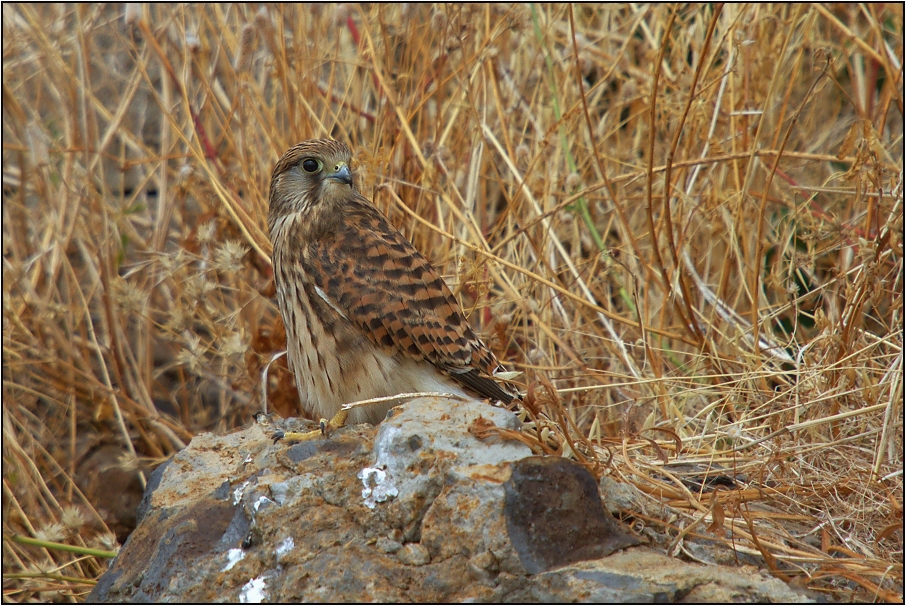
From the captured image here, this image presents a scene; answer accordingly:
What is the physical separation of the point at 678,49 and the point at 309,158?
1.92 meters

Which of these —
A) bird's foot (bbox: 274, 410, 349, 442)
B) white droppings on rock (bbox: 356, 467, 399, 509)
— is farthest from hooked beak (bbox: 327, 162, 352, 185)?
white droppings on rock (bbox: 356, 467, 399, 509)

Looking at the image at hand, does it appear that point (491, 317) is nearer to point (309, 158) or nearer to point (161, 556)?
point (309, 158)

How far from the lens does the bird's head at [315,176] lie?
326 cm

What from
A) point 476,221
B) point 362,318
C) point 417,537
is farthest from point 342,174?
point 417,537

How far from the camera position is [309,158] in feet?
10.8

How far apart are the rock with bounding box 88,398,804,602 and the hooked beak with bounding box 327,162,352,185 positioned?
1.17 m

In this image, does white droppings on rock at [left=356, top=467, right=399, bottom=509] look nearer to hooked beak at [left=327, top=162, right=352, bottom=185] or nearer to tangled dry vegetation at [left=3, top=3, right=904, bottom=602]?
tangled dry vegetation at [left=3, top=3, right=904, bottom=602]

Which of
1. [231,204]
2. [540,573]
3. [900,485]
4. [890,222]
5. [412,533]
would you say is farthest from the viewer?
[231,204]

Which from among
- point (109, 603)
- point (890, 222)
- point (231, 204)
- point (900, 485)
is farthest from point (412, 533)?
point (231, 204)

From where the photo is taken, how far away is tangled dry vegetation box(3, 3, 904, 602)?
132 inches

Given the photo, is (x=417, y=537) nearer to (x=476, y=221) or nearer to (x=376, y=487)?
(x=376, y=487)

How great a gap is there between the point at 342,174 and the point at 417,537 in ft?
5.05

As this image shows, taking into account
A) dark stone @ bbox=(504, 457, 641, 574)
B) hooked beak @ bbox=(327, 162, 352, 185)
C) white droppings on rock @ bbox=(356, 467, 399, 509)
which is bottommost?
dark stone @ bbox=(504, 457, 641, 574)

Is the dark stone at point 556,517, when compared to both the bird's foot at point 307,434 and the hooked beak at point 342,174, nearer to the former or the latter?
the bird's foot at point 307,434
